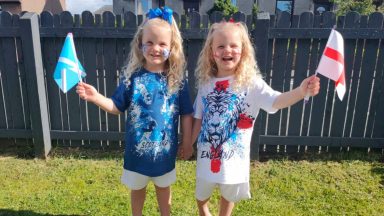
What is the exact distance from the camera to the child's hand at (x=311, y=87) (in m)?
2.13

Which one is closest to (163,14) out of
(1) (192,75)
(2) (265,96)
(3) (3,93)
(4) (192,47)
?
(2) (265,96)

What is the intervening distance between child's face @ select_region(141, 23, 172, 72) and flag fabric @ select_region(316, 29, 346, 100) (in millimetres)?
1056

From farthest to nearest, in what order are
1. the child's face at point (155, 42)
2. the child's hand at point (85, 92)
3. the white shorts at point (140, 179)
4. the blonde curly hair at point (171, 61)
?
the white shorts at point (140, 179) < the blonde curly hair at point (171, 61) < the child's face at point (155, 42) < the child's hand at point (85, 92)

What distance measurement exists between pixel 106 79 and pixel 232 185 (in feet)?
8.69

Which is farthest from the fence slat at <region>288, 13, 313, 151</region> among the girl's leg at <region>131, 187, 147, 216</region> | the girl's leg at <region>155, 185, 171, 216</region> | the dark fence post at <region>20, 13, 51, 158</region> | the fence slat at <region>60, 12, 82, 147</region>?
the dark fence post at <region>20, 13, 51, 158</region>

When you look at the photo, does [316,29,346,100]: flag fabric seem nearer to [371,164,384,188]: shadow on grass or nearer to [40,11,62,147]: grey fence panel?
[371,164,384,188]: shadow on grass

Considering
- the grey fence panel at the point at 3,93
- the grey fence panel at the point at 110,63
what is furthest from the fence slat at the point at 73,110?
the grey fence panel at the point at 3,93

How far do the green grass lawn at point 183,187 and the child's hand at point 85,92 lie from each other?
5.05ft

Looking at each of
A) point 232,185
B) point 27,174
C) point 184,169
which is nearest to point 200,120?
point 232,185

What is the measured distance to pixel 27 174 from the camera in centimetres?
433

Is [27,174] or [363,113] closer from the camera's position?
[27,174]

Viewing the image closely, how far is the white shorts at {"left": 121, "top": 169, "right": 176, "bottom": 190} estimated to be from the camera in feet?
9.06

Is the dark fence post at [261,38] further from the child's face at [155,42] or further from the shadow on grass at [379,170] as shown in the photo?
the child's face at [155,42]

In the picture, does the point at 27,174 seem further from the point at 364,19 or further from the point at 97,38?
the point at 364,19
